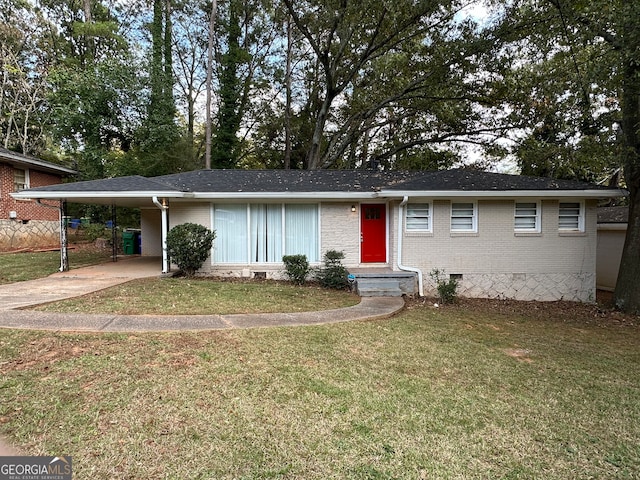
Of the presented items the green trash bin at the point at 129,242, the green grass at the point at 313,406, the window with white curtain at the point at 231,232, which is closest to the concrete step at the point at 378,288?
the green grass at the point at 313,406

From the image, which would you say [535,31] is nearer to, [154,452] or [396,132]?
[396,132]

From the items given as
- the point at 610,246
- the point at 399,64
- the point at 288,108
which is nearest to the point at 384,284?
the point at 610,246

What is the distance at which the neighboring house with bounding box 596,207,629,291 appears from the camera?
41.1 ft

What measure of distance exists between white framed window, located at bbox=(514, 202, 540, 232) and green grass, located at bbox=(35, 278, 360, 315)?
5432 mm

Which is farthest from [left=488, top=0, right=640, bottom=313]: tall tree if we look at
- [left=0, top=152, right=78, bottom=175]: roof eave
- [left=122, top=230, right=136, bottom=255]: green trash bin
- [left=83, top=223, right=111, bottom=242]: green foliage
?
[left=0, top=152, right=78, bottom=175]: roof eave

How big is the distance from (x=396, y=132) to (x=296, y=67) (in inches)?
314

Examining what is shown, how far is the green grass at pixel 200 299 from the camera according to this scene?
6.06 meters

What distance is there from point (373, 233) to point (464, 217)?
8.92 feet

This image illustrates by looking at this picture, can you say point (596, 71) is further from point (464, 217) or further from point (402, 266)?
point (402, 266)

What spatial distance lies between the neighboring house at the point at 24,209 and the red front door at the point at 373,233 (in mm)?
13852

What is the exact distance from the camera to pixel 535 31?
1087 cm

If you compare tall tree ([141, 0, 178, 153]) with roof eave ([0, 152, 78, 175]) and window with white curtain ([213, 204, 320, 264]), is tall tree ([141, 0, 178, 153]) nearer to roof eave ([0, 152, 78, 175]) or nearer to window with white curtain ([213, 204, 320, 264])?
roof eave ([0, 152, 78, 175])

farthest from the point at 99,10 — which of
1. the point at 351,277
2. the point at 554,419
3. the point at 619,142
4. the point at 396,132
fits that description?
the point at 554,419

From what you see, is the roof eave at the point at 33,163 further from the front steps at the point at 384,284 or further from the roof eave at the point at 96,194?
the front steps at the point at 384,284
